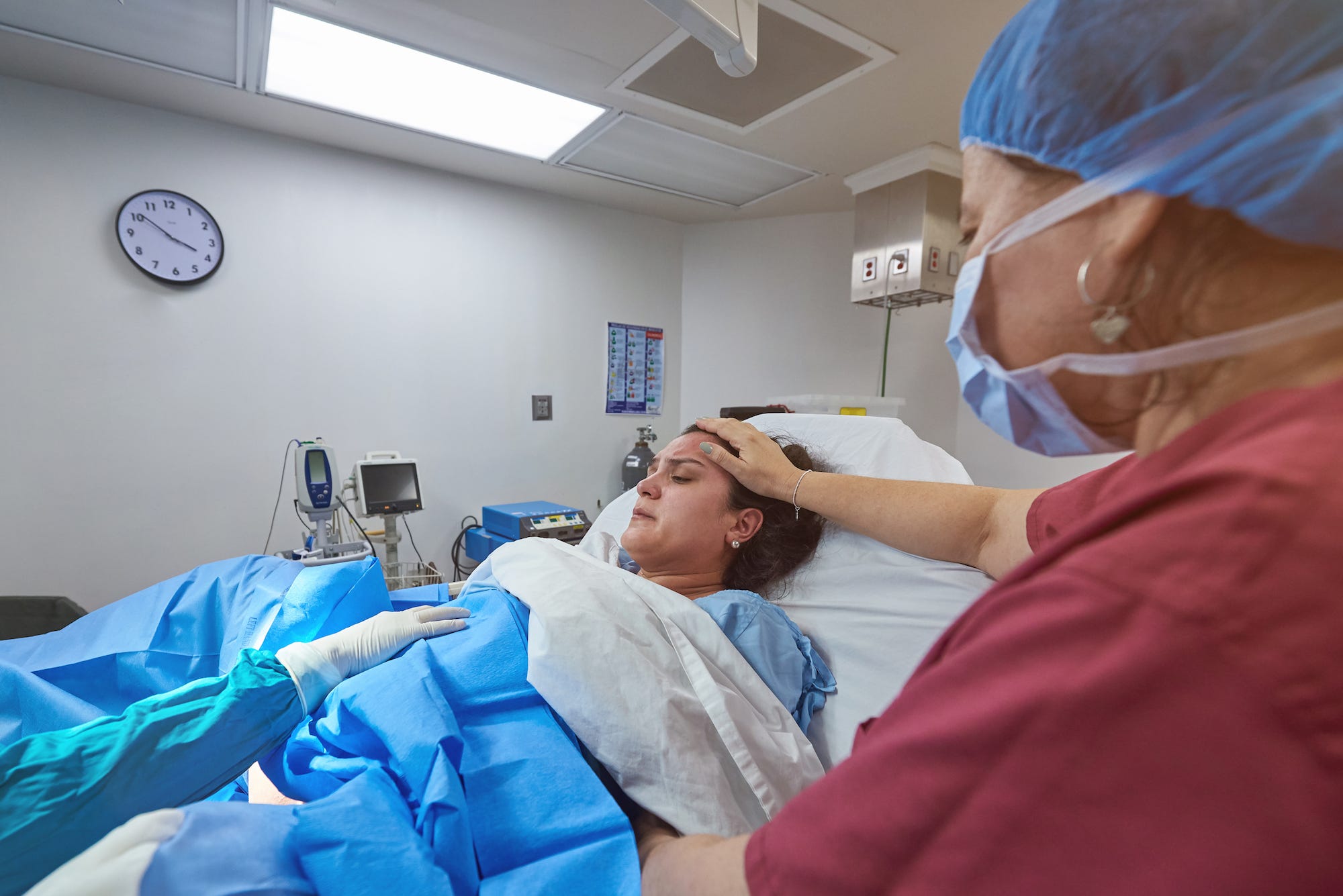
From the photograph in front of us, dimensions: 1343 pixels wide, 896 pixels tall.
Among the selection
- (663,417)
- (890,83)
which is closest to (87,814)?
(890,83)

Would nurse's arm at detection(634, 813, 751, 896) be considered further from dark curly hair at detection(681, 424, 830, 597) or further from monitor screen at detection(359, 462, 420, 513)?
monitor screen at detection(359, 462, 420, 513)

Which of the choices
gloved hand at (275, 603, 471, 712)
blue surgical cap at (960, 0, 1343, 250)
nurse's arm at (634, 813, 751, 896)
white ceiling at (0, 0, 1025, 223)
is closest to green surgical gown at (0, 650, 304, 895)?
gloved hand at (275, 603, 471, 712)

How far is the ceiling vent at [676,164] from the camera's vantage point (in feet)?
7.63

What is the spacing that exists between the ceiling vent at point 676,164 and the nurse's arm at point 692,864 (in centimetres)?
232

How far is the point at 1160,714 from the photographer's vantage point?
0.33 m

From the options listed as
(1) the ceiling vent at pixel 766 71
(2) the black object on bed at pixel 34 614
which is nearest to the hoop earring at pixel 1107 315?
(1) the ceiling vent at pixel 766 71

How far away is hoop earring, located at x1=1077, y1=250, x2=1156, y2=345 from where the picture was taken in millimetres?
437

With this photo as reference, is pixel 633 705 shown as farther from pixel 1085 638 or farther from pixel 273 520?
pixel 273 520

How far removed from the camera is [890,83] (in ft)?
6.21

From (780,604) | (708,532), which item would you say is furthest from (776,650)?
(708,532)

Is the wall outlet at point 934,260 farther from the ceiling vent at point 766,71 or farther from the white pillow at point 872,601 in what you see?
the white pillow at point 872,601

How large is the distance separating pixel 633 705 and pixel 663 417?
9.25ft

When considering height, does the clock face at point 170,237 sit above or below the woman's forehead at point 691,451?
above

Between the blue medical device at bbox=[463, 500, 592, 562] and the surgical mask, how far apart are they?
6.74 ft
